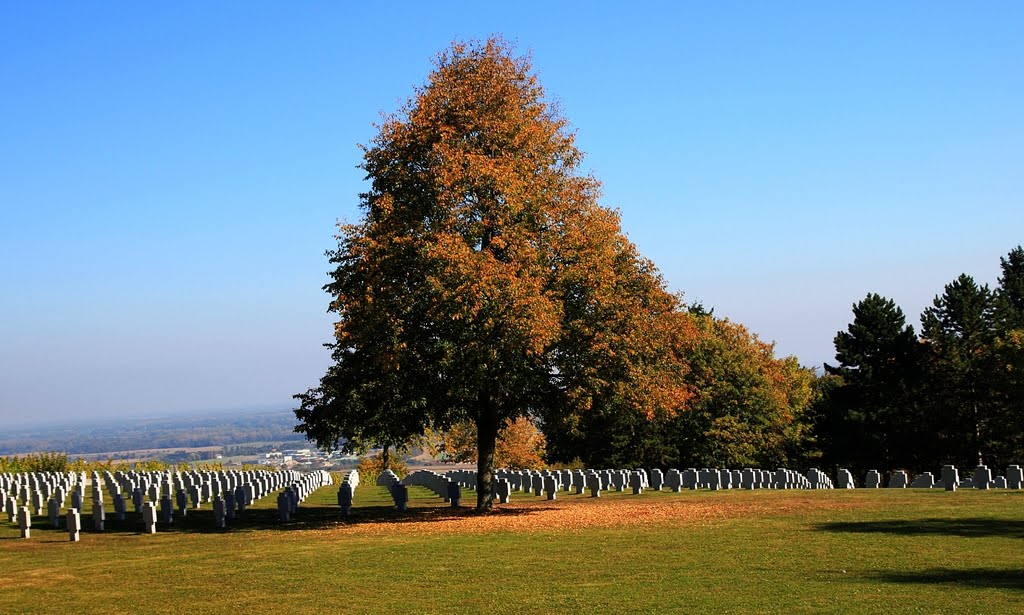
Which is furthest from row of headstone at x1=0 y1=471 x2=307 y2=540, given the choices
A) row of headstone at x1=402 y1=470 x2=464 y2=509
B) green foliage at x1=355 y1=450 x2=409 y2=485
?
green foliage at x1=355 y1=450 x2=409 y2=485

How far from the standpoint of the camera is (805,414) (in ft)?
234

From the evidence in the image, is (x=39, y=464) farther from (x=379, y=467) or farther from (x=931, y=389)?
(x=931, y=389)

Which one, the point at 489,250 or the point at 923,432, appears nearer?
the point at 489,250

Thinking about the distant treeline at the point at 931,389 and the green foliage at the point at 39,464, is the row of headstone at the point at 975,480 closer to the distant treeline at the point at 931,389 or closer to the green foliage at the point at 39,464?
the distant treeline at the point at 931,389

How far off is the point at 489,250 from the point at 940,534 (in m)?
13.9

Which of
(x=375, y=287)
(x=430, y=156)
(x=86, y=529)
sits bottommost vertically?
(x=86, y=529)

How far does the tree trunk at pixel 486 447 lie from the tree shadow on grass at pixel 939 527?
11563 millimetres

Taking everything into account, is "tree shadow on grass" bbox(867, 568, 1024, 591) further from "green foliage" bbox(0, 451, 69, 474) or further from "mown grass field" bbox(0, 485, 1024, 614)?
"green foliage" bbox(0, 451, 69, 474)

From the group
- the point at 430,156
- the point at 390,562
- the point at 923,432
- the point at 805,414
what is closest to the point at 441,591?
the point at 390,562

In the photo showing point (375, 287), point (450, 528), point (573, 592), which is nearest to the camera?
point (573, 592)

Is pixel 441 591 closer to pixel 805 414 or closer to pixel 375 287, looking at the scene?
pixel 375 287

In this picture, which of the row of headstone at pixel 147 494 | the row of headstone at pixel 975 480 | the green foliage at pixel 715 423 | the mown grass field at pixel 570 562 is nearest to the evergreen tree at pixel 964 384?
the green foliage at pixel 715 423

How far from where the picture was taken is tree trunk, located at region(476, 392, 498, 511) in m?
31.5

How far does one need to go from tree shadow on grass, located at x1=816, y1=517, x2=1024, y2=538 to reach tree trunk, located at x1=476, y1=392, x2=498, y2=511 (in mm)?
11563
